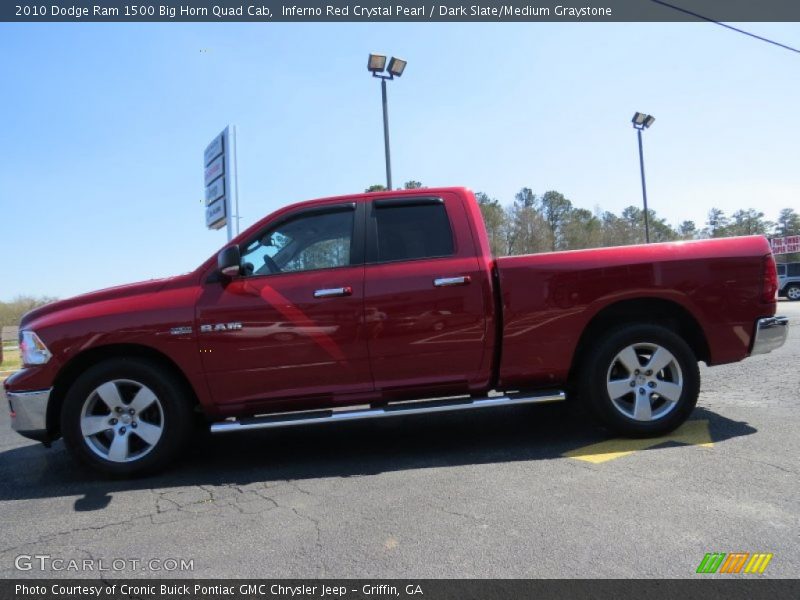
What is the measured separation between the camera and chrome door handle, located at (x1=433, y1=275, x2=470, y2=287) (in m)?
4.12

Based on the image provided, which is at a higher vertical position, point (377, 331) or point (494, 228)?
point (494, 228)

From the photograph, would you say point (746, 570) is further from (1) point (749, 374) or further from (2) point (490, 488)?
(1) point (749, 374)

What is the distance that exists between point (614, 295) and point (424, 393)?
5.52 feet

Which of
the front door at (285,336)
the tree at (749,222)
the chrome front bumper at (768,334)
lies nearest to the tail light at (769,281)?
the chrome front bumper at (768,334)

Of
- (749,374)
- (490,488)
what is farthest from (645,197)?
(490,488)

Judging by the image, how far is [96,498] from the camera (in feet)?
12.1

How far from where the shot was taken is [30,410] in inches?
154

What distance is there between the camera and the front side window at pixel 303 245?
13.9ft

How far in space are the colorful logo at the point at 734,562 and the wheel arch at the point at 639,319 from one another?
195 centimetres

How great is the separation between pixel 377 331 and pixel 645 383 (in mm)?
2157

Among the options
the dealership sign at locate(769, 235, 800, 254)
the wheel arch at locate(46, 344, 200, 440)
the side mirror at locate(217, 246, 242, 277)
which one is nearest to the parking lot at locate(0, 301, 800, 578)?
the wheel arch at locate(46, 344, 200, 440)

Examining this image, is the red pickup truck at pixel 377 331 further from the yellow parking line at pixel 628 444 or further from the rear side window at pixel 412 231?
the yellow parking line at pixel 628 444

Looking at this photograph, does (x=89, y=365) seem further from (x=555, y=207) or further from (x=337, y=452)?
(x=555, y=207)

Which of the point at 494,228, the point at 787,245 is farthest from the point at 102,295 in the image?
the point at 787,245
